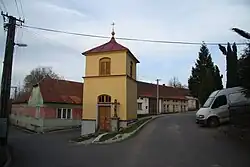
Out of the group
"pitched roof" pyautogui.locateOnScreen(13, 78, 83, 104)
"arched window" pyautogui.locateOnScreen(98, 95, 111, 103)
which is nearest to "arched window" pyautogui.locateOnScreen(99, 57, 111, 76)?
"arched window" pyautogui.locateOnScreen(98, 95, 111, 103)

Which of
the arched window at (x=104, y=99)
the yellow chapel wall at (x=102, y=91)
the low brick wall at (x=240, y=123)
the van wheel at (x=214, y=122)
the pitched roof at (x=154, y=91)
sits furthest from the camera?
the pitched roof at (x=154, y=91)

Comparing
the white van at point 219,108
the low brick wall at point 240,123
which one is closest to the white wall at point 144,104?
the white van at point 219,108

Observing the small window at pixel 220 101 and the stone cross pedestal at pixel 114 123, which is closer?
the small window at pixel 220 101

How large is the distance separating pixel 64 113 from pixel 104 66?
16309mm

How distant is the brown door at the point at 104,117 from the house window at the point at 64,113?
1498 cm

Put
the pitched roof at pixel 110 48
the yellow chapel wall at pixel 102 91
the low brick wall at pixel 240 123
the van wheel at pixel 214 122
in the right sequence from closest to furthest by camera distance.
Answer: the low brick wall at pixel 240 123, the van wheel at pixel 214 122, the yellow chapel wall at pixel 102 91, the pitched roof at pixel 110 48

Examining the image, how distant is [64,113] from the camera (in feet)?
151

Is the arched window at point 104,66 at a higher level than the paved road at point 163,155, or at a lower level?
higher

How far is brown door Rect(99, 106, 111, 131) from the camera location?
3122 centimetres

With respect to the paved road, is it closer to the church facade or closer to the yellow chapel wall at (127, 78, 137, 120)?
the church facade

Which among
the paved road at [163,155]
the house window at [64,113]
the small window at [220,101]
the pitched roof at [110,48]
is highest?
the pitched roof at [110,48]

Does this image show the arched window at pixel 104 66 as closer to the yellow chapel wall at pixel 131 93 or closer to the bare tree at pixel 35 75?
the yellow chapel wall at pixel 131 93

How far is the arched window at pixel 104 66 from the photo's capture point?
32.5m

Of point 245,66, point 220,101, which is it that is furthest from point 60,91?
point 245,66
